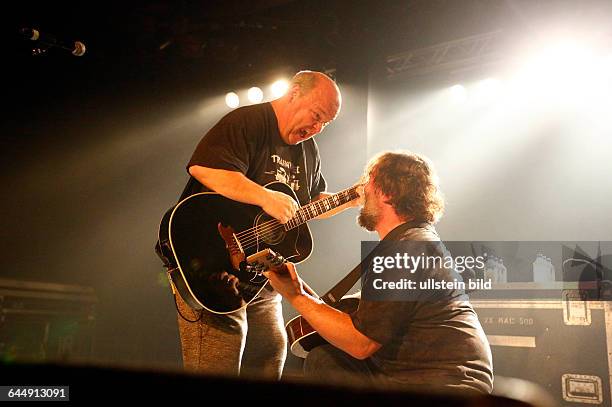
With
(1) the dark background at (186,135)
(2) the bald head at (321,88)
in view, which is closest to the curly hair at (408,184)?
(2) the bald head at (321,88)

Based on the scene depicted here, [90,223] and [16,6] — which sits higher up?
[16,6]

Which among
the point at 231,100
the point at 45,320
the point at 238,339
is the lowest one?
the point at 238,339

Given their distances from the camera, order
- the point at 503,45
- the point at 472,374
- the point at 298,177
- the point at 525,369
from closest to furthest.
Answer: the point at 472,374, the point at 298,177, the point at 525,369, the point at 503,45

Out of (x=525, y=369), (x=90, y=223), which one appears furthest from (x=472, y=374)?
(x=90, y=223)

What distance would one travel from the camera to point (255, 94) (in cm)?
491

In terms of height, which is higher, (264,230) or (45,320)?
(264,230)

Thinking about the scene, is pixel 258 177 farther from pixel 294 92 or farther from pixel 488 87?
pixel 488 87

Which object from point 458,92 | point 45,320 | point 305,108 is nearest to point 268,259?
point 305,108

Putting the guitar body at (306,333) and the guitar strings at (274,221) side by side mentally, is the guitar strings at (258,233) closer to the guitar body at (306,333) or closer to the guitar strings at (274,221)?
the guitar strings at (274,221)

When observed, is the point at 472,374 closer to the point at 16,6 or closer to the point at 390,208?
the point at 390,208

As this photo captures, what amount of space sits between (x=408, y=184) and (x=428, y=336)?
0.71 m

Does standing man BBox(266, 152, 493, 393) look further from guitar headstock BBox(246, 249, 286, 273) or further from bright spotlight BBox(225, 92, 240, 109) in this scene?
bright spotlight BBox(225, 92, 240, 109)

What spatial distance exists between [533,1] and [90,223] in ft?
12.8

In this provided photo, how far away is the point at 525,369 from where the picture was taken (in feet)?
10.8
